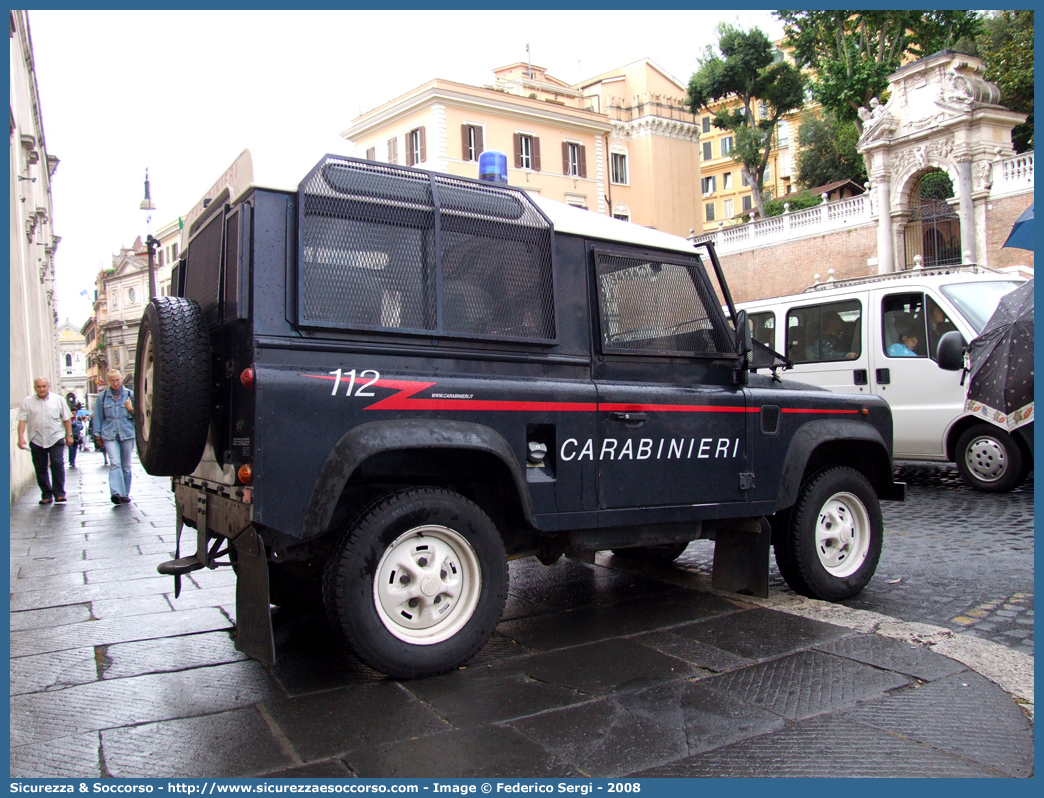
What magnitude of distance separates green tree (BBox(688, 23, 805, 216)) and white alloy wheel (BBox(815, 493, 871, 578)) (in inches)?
1625

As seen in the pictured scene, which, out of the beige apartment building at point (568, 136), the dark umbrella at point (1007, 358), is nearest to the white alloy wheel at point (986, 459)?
the dark umbrella at point (1007, 358)

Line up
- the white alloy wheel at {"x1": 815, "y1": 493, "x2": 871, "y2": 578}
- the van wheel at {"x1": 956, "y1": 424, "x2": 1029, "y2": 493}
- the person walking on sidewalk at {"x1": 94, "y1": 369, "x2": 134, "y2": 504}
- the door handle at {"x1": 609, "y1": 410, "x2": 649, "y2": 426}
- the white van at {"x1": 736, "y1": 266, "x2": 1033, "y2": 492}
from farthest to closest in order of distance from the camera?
the person walking on sidewalk at {"x1": 94, "y1": 369, "x2": 134, "y2": 504} → the white van at {"x1": 736, "y1": 266, "x2": 1033, "y2": 492} → the van wheel at {"x1": 956, "y1": 424, "x2": 1029, "y2": 493} → the white alloy wheel at {"x1": 815, "y1": 493, "x2": 871, "y2": 578} → the door handle at {"x1": 609, "y1": 410, "x2": 649, "y2": 426}

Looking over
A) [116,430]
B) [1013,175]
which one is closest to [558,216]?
[116,430]

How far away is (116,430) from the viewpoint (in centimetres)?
1134

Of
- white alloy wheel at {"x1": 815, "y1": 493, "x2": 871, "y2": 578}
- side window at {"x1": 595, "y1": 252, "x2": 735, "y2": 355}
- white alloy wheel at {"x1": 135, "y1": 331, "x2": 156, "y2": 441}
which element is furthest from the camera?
white alloy wheel at {"x1": 815, "y1": 493, "x2": 871, "y2": 578}

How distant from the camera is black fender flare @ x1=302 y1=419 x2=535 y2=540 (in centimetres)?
361

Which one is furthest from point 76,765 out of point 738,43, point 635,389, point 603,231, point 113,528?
point 738,43

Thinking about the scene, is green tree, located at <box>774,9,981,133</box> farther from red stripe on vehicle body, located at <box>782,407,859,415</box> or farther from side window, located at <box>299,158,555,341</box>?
side window, located at <box>299,158,555,341</box>

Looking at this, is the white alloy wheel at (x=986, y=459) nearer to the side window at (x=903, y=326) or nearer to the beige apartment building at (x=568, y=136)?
the side window at (x=903, y=326)

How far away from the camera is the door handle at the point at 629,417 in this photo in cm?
450

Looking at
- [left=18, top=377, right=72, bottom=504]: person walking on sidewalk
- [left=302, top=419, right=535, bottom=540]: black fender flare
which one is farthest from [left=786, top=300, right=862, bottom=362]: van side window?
[left=18, top=377, right=72, bottom=504]: person walking on sidewalk

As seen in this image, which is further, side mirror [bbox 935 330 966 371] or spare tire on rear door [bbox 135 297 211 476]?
side mirror [bbox 935 330 966 371]

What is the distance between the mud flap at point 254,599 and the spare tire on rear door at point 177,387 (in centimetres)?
51

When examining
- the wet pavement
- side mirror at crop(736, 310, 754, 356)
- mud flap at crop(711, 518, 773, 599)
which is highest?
side mirror at crop(736, 310, 754, 356)
